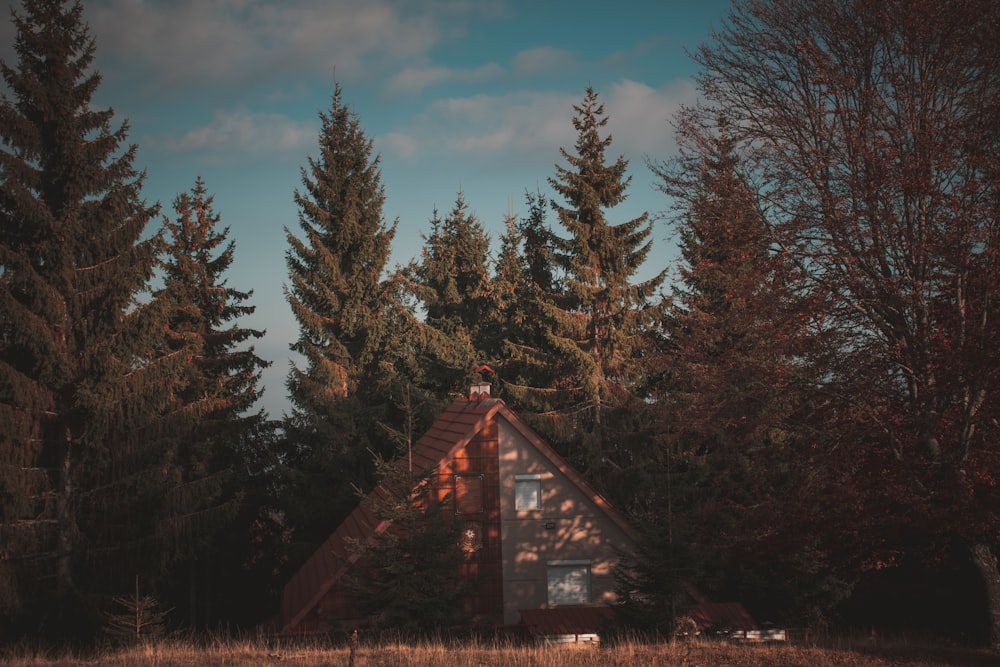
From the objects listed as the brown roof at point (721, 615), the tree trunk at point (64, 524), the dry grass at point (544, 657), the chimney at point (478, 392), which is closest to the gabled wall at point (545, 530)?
the brown roof at point (721, 615)

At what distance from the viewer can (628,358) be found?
28.1 m

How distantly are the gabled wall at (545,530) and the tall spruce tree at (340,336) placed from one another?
831 centimetres

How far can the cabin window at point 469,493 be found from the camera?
68.2 ft

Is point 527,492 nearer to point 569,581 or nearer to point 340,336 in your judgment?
point 569,581

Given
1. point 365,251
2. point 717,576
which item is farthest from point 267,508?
point 717,576

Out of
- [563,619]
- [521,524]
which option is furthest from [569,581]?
[521,524]

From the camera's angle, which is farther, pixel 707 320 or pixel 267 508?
pixel 267 508

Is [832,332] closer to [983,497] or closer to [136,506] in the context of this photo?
[983,497]

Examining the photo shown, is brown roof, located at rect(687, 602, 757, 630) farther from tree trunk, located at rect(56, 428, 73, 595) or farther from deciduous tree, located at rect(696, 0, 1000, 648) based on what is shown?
tree trunk, located at rect(56, 428, 73, 595)

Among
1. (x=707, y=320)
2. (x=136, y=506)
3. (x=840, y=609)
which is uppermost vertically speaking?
(x=707, y=320)

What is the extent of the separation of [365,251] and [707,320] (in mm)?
14271

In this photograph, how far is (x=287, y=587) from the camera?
852 inches

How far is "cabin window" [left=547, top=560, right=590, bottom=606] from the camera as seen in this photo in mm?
20812

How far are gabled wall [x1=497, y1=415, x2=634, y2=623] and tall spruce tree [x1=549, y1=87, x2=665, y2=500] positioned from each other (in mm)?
6083
